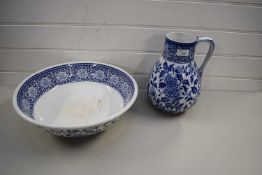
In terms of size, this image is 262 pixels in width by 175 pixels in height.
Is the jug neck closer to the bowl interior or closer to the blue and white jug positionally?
the blue and white jug

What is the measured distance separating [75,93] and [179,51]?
0.27 metres

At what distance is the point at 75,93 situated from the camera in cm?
57

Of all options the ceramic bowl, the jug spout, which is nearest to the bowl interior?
the ceramic bowl

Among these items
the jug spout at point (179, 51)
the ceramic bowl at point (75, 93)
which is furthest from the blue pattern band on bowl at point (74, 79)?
the jug spout at point (179, 51)

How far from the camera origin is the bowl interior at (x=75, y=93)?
50 cm

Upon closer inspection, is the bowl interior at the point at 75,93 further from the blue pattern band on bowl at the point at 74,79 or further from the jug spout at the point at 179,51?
the jug spout at the point at 179,51

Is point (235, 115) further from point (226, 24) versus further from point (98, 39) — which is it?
point (98, 39)

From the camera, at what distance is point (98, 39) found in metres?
0.57

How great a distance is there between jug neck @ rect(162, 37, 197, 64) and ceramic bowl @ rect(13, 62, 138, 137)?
3.9 inches

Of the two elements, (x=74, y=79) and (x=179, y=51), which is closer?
(x=179, y=51)

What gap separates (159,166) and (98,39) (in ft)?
1.08

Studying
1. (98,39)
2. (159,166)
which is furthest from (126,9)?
(159,166)

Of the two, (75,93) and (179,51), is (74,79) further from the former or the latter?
(179,51)

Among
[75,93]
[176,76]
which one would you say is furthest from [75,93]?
[176,76]
